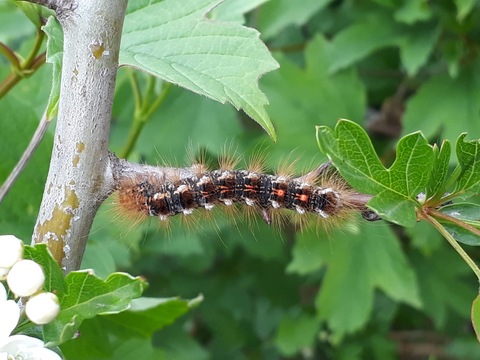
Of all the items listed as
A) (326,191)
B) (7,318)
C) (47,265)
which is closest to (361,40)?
(326,191)

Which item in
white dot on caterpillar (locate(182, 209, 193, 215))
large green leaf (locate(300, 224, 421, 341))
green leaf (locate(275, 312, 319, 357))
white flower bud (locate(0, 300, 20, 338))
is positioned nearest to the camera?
white flower bud (locate(0, 300, 20, 338))

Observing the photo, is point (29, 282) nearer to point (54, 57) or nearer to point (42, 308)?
point (42, 308)

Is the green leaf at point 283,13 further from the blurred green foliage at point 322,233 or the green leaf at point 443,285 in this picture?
the green leaf at point 443,285

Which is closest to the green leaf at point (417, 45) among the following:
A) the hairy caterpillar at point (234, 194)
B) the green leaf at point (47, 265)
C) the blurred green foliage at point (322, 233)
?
the blurred green foliage at point (322, 233)

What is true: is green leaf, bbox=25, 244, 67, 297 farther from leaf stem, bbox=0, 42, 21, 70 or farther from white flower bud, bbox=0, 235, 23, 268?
leaf stem, bbox=0, 42, 21, 70

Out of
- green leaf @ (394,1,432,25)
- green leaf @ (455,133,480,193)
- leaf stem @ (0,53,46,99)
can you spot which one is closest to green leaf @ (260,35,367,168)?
green leaf @ (394,1,432,25)

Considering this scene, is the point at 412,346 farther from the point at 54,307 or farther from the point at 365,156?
the point at 54,307

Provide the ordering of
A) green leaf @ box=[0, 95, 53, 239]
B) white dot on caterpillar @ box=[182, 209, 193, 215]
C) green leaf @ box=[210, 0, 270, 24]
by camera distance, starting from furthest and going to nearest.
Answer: green leaf @ box=[210, 0, 270, 24] < green leaf @ box=[0, 95, 53, 239] < white dot on caterpillar @ box=[182, 209, 193, 215]
